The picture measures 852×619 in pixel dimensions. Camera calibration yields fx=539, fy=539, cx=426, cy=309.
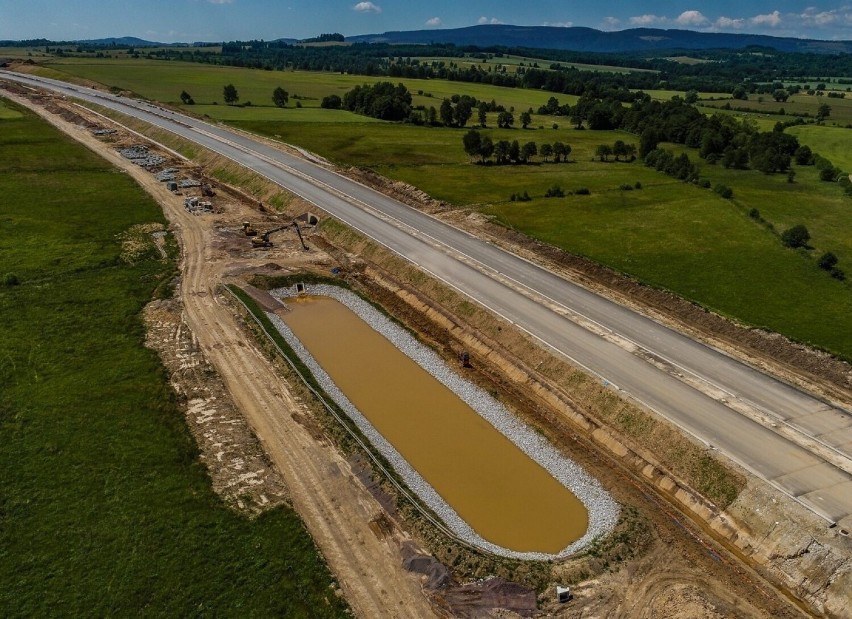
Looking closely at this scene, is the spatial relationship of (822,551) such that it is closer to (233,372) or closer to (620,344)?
(620,344)

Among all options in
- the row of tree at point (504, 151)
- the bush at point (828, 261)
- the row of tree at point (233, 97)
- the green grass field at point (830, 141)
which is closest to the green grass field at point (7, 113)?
the row of tree at point (233, 97)

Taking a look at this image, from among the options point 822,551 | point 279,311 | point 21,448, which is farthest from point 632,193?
point 21,448

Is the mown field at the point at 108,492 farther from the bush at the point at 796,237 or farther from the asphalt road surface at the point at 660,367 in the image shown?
the bush at the point at 796,237

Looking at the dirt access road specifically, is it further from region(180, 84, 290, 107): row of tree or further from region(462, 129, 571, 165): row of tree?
region(180, 84, 290, 107): row of tree

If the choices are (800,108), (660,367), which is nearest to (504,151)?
(660,367)

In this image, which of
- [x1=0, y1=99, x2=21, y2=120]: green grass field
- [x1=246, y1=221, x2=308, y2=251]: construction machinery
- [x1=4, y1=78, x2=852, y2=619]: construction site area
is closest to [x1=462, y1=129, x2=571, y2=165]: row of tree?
[x1=246, y1=221, x2=308, y2=251]: construction machinery

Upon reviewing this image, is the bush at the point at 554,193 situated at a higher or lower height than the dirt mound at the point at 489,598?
higher
